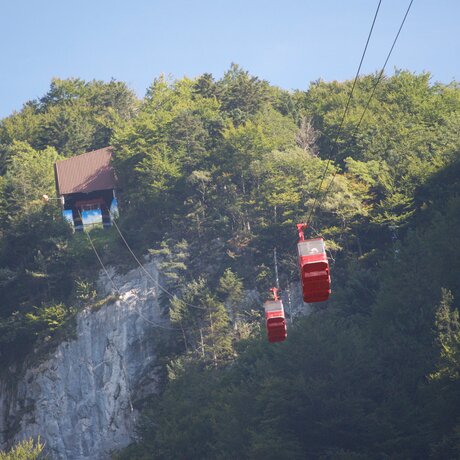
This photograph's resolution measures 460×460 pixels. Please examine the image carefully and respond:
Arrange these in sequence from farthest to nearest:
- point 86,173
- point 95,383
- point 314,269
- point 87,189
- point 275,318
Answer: point 86,173, point 87,189, point 95,383, point 275,318, point 314,269

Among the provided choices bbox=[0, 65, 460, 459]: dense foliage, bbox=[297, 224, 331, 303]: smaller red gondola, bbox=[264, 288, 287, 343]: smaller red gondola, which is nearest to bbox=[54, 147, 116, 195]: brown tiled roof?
bbox=[0, 65, 460, 459]: dense foliage

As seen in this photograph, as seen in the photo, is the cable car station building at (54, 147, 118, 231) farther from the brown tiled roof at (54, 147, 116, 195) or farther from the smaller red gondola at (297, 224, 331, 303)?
the smaller red gondola at (297, 224, 331, 303)

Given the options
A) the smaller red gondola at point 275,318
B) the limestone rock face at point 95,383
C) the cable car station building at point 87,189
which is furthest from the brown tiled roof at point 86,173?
the smaller red gondola at point 275,318

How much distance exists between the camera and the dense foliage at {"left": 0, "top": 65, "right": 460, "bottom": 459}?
47906mm

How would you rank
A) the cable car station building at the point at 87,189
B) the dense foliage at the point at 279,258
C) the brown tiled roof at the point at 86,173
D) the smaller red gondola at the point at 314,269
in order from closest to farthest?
1. the smaller red gondola at the point at 314,269
2. the dense foliage at the point at 279,258
3. the cable car station building at the point at 87,189
4. the brown tiled roof at the point at 86,173

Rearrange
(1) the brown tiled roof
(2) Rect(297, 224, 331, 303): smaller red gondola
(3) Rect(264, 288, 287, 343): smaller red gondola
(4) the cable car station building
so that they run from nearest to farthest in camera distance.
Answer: (2) Rect(297, 224, 331, 303): smaller red gondola, (3) Rect(264, 288, 287, 343): smaller red gondola, (4) the cable car station building, (1) the brown tiled roof

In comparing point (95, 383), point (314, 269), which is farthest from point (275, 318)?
point (95, 383)

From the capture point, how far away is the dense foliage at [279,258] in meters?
47.9

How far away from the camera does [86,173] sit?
75750 millimetres

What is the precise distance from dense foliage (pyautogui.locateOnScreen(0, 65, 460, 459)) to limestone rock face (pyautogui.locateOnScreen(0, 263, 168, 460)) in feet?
5.56

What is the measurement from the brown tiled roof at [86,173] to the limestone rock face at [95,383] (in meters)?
10.7

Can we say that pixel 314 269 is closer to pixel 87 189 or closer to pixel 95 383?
pixel 95 383

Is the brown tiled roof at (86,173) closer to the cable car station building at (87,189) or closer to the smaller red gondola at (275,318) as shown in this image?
the cable car station building at (87,189)

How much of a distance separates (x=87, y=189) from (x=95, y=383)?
16.8 meters
